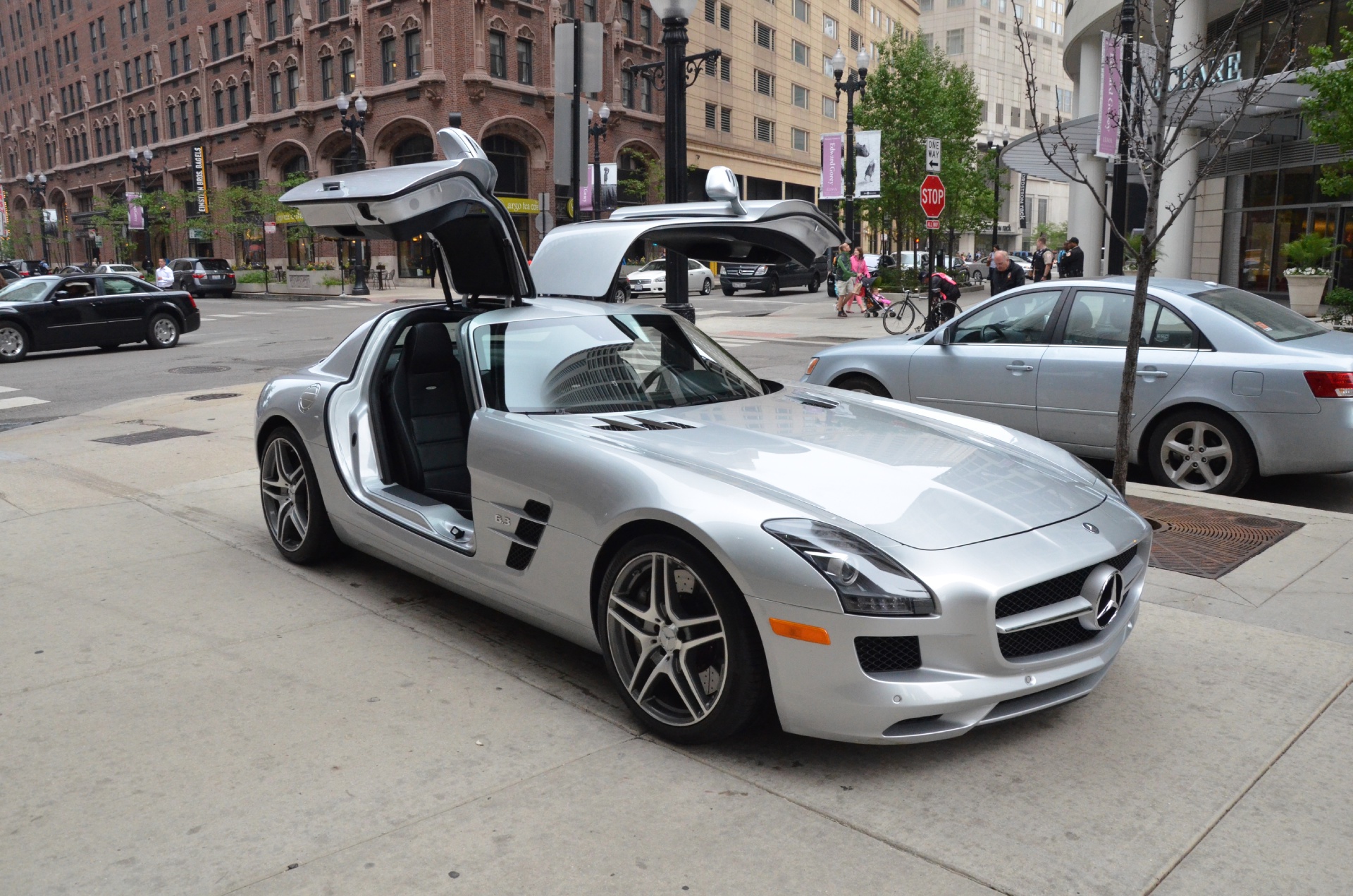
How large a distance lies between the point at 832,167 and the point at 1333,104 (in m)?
21.7

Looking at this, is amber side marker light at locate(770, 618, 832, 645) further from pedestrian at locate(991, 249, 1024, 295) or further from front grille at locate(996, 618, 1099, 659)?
pedestrian at locate(991, 249, 1024, 295)

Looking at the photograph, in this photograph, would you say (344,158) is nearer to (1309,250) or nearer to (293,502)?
(1309,250)

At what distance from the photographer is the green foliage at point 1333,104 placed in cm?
1347

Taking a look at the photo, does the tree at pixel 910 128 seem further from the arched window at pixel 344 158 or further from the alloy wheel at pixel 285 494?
the alloy wheel at pixel 285 494

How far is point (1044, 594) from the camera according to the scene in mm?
3328

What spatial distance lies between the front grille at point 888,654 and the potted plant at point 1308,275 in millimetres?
21411

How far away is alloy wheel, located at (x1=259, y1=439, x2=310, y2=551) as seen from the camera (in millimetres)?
5477

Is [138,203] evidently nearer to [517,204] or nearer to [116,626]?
[517,204]

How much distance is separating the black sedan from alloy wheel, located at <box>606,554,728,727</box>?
19.1m

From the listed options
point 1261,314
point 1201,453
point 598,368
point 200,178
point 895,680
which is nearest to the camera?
point 895,680

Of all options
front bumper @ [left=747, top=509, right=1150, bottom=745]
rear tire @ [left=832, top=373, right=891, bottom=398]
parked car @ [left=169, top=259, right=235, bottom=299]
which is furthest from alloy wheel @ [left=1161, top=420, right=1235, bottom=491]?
parked car @ [left=169, top=259, right=235, bottom=299]

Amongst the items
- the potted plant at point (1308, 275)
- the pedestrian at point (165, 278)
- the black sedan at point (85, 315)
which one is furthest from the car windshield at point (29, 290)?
the potted plant at point (1308, 275)

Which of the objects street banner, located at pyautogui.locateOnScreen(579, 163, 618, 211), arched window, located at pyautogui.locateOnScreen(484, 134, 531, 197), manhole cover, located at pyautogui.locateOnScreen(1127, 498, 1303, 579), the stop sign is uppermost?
arched window, located at pyautogui.locateOnScreen(484, 134, 531, 197)

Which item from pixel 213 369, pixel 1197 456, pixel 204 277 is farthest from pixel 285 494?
pixel 204 277
